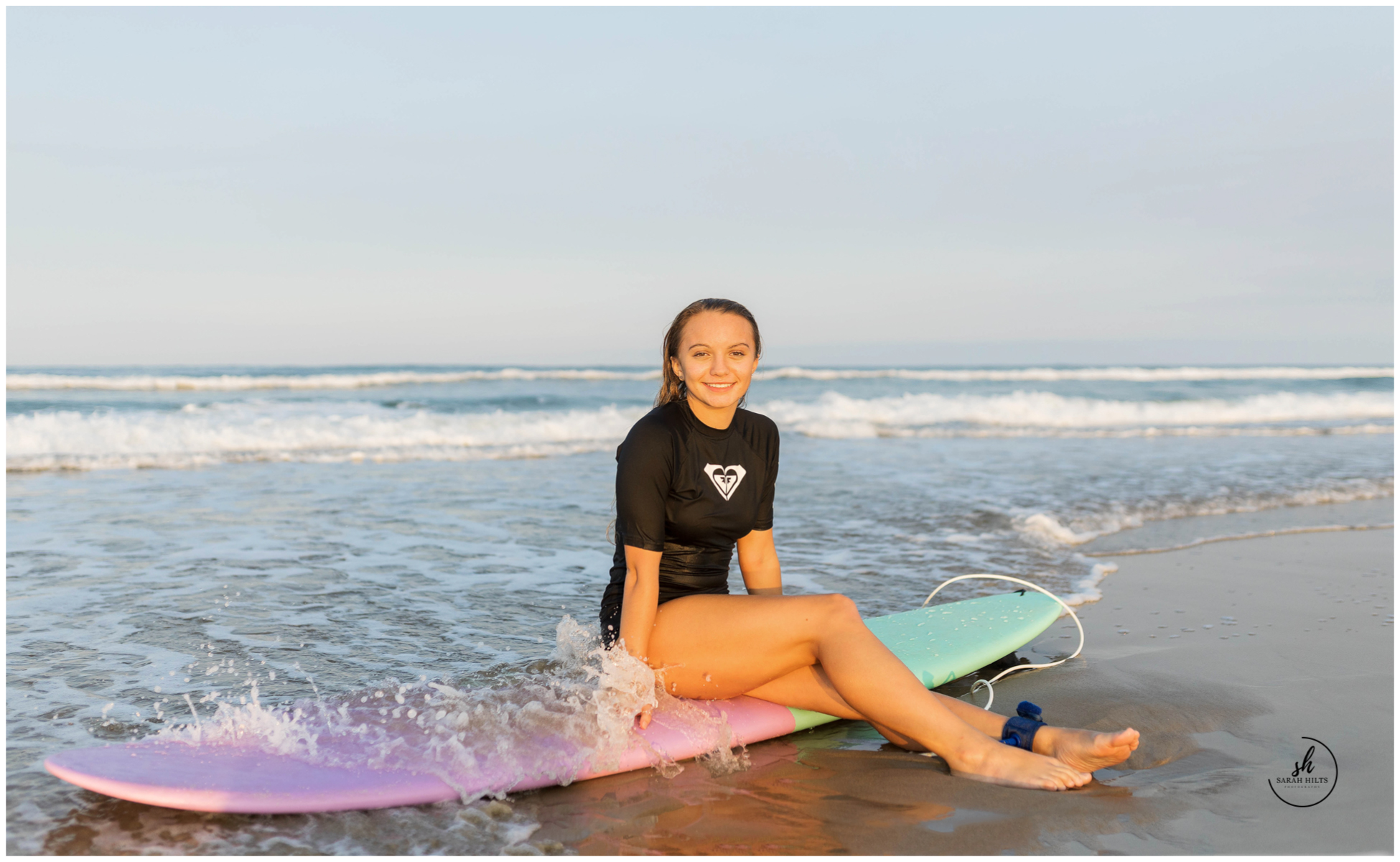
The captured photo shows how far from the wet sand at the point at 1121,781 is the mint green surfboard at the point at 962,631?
173 mm

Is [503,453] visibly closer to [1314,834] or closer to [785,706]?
[785,706]

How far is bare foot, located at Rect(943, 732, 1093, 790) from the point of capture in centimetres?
266

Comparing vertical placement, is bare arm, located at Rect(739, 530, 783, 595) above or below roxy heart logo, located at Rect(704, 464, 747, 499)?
below

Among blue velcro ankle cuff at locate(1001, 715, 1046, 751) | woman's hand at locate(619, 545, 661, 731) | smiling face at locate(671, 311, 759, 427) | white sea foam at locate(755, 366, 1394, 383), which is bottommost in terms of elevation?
blue velcro ankle cuff at locate(1001, 715, 1046, 751)

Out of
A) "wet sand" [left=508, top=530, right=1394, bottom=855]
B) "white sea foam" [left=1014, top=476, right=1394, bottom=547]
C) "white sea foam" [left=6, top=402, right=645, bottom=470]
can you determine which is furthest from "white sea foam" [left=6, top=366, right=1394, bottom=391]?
"wet sand" [left=508, top=530, right=1394, bottom=855]

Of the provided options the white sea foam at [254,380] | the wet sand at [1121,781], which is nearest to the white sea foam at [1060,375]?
the white sea foam at [254,380]

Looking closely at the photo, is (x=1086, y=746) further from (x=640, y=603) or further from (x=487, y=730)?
(x=487, y=730)

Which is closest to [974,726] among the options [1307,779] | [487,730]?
[1307,779]

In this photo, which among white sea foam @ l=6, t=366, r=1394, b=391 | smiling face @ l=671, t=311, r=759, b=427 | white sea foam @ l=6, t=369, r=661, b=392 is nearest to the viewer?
smiling face @ l=671, t=311, r=759, b=427

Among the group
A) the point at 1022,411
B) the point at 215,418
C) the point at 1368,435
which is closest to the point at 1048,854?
the point at 215,418

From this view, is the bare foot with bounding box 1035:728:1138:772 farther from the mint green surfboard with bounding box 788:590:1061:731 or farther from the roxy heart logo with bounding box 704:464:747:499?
→ the roxy heart logo with bounding box 704:464:747:499

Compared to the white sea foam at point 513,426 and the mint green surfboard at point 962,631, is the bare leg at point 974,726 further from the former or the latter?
the white sea foam at point 513,426

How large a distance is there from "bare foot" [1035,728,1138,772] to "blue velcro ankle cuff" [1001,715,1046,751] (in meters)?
0.02

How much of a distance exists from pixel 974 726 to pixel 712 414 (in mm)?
1301
